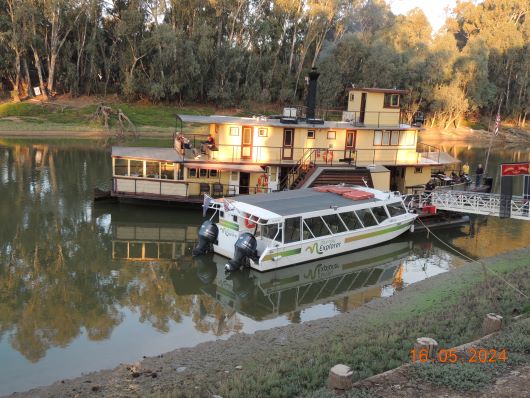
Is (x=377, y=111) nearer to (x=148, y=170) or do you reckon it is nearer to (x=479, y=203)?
(x=479, y=203)

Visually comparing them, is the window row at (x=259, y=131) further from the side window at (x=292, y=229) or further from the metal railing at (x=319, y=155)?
the side window at (x=292, y=229)

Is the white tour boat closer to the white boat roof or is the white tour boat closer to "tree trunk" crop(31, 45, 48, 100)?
the white boat roof

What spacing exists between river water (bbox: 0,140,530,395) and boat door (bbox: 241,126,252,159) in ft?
14.1

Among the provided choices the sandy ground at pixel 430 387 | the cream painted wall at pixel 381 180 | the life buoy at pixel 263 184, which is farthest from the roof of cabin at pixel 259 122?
the sandy ground at pixel 430 387

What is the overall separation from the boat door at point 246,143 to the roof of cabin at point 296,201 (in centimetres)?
588

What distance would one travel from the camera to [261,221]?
61.9 ft

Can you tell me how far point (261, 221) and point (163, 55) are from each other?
1947 inches

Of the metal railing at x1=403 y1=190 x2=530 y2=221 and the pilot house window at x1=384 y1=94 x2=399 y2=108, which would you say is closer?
the metal railing at x1=403 y1=190 x2=530 y2=221

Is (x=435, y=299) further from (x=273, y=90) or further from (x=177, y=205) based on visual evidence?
(x=273, y=90)

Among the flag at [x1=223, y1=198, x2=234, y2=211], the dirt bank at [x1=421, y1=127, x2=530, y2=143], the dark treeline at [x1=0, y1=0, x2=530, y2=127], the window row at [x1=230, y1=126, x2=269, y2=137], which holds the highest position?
the dark treeline at [x1=0, y1=0, x2=530, y2=127]

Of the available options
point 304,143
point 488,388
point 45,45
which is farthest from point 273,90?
point 488,388

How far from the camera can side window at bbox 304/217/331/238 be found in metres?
19.9

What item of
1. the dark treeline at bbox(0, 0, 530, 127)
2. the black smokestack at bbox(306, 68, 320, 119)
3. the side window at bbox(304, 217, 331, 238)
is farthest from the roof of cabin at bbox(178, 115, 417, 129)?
the dark treeline at bbox(0, 0, 530, 127)

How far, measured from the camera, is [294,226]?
1941 centimetres
